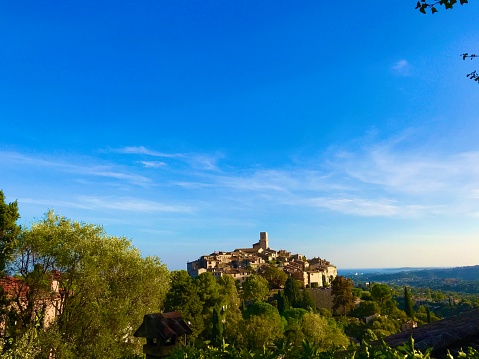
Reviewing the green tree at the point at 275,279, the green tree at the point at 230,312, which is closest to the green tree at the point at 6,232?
the green tree at the point at 230,312

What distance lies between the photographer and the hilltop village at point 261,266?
103 meters

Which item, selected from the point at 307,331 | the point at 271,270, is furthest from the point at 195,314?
the point at 271,270

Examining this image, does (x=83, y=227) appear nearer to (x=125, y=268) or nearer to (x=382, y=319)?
(x=125, y=268)

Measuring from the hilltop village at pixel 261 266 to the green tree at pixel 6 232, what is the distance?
241 ft

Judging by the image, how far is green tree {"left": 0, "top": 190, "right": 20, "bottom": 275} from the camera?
22.8 meters

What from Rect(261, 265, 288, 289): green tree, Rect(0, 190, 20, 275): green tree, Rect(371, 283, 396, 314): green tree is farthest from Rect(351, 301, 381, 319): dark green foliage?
Rect(0, 190, 20, 275): green tree

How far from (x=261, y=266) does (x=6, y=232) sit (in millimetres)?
94714

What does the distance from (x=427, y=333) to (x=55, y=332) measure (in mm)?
21828

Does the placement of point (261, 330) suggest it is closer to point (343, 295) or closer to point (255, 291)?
point (255, 291)

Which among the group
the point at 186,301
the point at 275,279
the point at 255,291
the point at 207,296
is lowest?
the point at 255,291

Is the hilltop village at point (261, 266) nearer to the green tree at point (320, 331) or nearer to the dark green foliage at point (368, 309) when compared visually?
the dark green foliage at point (368, 309)

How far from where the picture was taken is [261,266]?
11225 centimetres

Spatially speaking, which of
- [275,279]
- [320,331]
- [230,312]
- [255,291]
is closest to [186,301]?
[230,312]

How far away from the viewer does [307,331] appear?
136ft
